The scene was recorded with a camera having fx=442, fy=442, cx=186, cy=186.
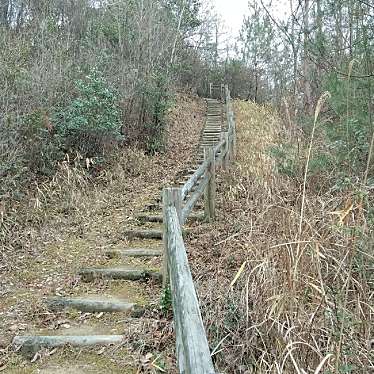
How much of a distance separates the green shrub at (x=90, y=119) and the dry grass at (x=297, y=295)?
218 inches

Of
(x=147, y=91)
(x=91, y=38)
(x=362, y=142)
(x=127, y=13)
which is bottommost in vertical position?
(x=362, y=142)

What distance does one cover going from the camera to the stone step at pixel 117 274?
520 cm

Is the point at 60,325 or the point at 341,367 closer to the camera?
the point at 341,367

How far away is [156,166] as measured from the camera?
11.3 m

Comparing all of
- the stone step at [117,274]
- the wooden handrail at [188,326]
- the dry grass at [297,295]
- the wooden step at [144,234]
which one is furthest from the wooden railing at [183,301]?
the wooden step at [144,234]

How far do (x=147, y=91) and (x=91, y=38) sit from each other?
253cm

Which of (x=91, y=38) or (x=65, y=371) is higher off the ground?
(x=91, y=38)

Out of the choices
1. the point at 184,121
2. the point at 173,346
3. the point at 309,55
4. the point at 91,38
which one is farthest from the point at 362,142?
the point at 184,121

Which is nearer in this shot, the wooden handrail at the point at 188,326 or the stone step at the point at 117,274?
the wooden handrail at the point at 188,326

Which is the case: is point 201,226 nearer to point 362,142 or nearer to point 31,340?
point 362,142

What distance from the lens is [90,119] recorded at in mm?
9703

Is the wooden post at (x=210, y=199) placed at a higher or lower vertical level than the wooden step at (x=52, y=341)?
higher

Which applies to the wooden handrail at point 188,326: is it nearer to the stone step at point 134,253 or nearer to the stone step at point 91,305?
the stone step at point 91,305

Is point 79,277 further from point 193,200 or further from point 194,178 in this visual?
point 194,178
